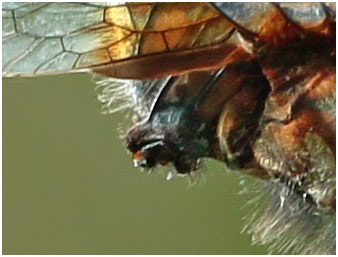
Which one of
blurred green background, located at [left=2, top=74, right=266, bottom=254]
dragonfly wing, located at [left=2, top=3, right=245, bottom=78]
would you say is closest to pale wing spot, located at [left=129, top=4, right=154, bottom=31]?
dragonfly wing, located at [left=2, top=3, right=245, bottom=78]

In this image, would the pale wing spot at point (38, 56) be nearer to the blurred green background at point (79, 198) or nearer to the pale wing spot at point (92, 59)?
the pale wing spot at point (92, 59)

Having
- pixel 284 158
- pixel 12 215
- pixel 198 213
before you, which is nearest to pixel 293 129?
pixel 284 158

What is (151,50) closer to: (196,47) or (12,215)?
(196,47)

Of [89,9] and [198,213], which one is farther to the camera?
[198,213]

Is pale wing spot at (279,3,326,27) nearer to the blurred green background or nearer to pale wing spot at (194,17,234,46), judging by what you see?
pale wing spot at (194,17,234,46)

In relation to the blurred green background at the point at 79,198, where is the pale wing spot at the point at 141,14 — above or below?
above

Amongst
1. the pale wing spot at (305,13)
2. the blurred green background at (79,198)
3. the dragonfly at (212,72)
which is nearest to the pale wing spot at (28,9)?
the dragonfly at (212,72)

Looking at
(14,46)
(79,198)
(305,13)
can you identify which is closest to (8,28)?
(14,46)
